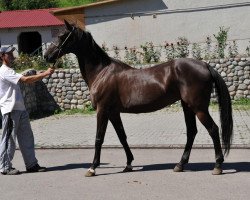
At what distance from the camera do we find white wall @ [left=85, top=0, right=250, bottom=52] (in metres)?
20.8

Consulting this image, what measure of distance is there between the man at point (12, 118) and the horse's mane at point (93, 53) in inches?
26.8

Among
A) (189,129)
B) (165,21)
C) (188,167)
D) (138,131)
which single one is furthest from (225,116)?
(165,21)

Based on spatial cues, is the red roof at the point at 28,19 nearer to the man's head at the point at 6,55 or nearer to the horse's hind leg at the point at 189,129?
the man's head at the point at 6,55

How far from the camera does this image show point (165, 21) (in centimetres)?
2144

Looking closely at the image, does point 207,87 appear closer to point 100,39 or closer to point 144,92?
point 144,92

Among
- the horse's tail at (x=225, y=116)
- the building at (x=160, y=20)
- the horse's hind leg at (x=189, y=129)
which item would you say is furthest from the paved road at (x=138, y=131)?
the building at (x=160, y=20)

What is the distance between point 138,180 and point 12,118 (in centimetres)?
224

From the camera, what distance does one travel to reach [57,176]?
23.0 feet

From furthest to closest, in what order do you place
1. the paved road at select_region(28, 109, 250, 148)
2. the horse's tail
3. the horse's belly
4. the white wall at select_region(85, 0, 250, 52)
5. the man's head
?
the white wall at select_region(85, 0, 250, 52), the paved road at select_region(28, 109, 250, 148), the man's head, the horse's belly, the horse's tail

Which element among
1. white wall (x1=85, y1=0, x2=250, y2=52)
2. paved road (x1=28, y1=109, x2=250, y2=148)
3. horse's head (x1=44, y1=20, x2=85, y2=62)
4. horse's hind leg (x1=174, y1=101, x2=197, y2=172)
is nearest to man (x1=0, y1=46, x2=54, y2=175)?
horse's head (x1=44, y1=20, x2=85, y2=62)

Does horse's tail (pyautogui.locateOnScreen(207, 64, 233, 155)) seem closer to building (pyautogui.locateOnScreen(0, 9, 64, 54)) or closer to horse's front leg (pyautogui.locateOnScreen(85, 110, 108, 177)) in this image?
horse's front leg (pyautogui.locateOnScreen(85, 110, 108, 177))

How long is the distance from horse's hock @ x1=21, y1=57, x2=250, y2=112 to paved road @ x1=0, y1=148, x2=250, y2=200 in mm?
6821

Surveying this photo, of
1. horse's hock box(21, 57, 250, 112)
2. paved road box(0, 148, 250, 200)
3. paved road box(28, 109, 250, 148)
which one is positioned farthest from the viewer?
horse's hock box(21, 57, 250, 112)

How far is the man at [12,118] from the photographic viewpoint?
7.03 metres
